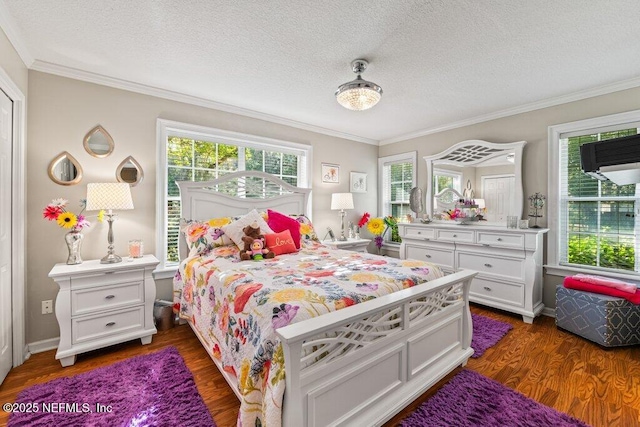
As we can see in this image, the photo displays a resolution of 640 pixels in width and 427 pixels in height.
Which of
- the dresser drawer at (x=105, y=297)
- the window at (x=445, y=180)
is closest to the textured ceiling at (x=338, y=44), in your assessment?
the window at (x=445, y=180)

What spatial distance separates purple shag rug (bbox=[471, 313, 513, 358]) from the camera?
2.48 metres

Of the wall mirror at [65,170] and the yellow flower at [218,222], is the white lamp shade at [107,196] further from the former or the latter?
the yellow flower at [218,222]

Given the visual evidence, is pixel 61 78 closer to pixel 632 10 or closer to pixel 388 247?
pixel 632 10

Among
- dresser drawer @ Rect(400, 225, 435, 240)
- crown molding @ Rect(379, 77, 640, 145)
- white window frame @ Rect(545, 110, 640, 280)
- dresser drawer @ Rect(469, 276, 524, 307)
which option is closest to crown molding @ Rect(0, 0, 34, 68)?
dresser drawer @ Rect(400, 225, 435, 240)

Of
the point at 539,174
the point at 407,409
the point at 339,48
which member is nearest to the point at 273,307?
the point at 407,409

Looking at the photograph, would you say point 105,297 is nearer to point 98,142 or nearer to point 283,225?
point 98,142

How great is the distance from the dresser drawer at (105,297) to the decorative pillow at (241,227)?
851mm

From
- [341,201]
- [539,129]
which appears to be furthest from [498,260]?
[341,201]

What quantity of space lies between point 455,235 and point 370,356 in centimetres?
263

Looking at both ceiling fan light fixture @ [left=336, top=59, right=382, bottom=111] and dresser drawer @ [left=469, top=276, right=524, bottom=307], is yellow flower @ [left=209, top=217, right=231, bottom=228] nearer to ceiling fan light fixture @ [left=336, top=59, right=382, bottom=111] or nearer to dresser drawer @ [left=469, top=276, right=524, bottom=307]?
ceiling fan light fixture @ [left=336, top=59, right=382, bottom=111]

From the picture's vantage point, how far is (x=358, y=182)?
16.1 ft

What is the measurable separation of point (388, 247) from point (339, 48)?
11.8 ft

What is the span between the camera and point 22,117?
223 centimetres

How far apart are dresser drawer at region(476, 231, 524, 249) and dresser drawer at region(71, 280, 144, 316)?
362 centimetres
